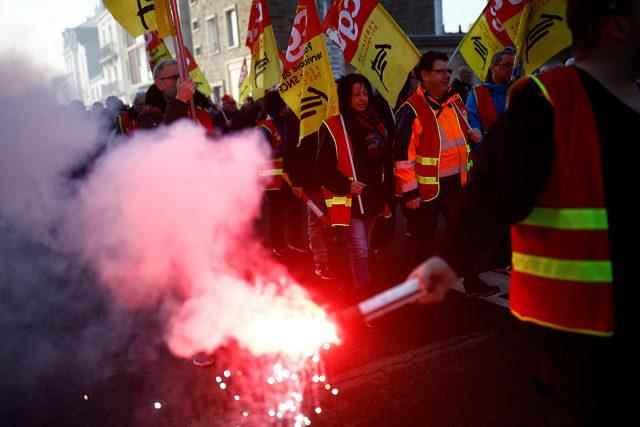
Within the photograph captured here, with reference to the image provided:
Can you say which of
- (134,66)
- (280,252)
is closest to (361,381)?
(280,252)

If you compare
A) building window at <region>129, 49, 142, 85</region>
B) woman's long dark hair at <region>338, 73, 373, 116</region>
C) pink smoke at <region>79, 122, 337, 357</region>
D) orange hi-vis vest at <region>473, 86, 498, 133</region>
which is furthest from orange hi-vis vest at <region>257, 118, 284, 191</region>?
building window at <region>129, 49, 142, 85</region>

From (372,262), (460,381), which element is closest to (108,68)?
(372,262)

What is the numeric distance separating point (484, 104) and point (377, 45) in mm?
1291

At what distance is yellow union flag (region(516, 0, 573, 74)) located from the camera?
19.6ft

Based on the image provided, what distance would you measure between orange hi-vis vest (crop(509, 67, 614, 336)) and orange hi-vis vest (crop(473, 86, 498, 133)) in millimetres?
4544

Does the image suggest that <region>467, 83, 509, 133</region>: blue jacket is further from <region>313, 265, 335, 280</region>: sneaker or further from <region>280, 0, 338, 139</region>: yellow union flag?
<region>313, 265, 335, 280</region>: sneaker

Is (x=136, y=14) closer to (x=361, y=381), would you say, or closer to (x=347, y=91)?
(x=347, y=91)

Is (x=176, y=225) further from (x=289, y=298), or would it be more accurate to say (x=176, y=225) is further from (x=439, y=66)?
(x=439, y=66)

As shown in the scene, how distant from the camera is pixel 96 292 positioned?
20.2ft

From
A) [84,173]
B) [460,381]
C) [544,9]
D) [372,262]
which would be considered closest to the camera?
[460,381]

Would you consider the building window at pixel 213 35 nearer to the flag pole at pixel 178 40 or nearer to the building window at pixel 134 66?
the building window at pixel 134 66

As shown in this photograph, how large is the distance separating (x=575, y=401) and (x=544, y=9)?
4.95m

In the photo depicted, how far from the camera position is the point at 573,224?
1.98 metres

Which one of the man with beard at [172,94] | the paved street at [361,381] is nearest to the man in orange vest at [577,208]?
the paved street at [361,381]
